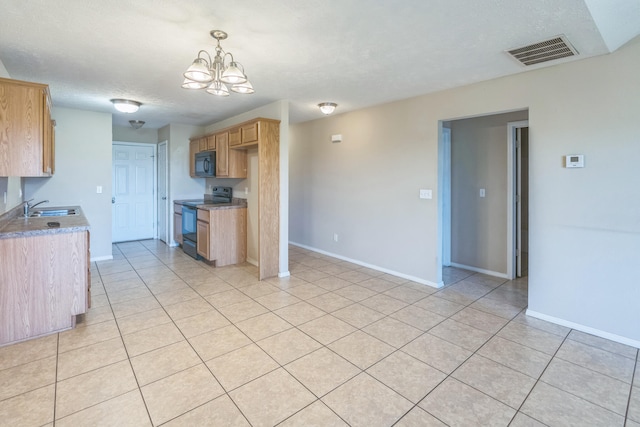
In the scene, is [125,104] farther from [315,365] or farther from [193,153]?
[315,365]

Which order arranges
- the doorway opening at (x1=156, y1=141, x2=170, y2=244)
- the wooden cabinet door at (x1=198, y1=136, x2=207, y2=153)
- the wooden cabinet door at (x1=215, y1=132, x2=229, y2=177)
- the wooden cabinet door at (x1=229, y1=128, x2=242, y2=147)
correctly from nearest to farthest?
the wooden cabinet door at (x1=229, y1=128, x2=242, y2=147) → the wooden cabinet door at (x1=215, y1=132, x2=229, y2=177) → the wooden cabinet door at (x1=198, y1=136, x2=207, y2=153) → the doorway opening at (x1=156, y1=141, x2=170, y2=244)

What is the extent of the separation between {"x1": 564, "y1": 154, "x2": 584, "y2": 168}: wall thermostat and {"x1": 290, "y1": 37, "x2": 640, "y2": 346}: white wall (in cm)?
5

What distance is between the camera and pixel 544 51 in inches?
105

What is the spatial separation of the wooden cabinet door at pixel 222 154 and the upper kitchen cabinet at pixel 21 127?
8.35ft

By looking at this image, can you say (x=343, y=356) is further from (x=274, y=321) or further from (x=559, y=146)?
(x=559, y=146)

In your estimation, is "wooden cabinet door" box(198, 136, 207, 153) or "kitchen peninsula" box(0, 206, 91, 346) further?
"wooden cabinet door" box(198, 136, 207, 153)

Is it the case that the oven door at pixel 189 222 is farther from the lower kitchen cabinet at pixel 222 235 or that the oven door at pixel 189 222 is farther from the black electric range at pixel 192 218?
the lower kitchen cabinet at pixel 222 235

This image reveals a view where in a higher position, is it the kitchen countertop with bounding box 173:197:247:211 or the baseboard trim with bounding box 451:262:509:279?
the kitchen countertop with bounding box 173:197:247:211

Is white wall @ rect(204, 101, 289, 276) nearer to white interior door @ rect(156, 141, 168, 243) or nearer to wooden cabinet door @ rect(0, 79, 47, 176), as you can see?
white interior door @ rect(156, 141, 168, 243)

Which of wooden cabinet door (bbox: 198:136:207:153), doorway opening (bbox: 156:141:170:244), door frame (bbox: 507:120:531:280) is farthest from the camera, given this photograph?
doorway opening (bbox: 156:141:170:244)

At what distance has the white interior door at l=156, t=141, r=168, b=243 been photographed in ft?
21.6

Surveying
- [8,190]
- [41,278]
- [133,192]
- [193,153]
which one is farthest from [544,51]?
[133,192]

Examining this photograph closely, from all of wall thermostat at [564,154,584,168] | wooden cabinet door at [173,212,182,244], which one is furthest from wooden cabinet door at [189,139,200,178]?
wall thermostat at [564,154,584,168]

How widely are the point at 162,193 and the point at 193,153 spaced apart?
1205mm
